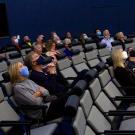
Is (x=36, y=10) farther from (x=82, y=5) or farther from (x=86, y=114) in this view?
(x=86, y=114)

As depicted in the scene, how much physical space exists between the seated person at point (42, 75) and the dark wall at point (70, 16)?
1046 cm

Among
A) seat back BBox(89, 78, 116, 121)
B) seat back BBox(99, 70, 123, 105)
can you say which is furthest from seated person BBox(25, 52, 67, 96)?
seat back BBox(89, 78, 116, 121)

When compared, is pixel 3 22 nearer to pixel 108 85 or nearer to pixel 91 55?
pixel 91 55

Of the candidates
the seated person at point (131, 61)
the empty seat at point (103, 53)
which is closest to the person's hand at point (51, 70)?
the seated person at point (131, 61)

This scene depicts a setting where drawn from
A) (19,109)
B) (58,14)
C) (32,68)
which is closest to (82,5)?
(58,14)

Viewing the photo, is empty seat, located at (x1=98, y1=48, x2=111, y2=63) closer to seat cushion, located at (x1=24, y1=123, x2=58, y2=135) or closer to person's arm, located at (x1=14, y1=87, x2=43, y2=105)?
person's arm, located at (x1=14, y1=87, x2=43, y2=105)

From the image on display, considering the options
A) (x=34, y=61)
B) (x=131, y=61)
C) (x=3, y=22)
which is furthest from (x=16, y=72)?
(x=3, y=22)

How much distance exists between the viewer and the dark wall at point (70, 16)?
17.6 meters

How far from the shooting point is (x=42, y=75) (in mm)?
6578

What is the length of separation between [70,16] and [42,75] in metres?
12.8

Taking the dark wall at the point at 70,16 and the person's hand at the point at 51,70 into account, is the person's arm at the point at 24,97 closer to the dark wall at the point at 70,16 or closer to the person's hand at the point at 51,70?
the person's hand at the point at 51,70

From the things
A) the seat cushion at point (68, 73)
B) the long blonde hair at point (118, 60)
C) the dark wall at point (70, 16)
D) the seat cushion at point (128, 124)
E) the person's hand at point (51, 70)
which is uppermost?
the long blonde hair at point (118, 60)

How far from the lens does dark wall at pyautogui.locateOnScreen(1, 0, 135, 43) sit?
17.6m

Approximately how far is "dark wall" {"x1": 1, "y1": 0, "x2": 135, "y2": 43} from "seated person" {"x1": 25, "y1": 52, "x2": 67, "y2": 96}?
1046cm
